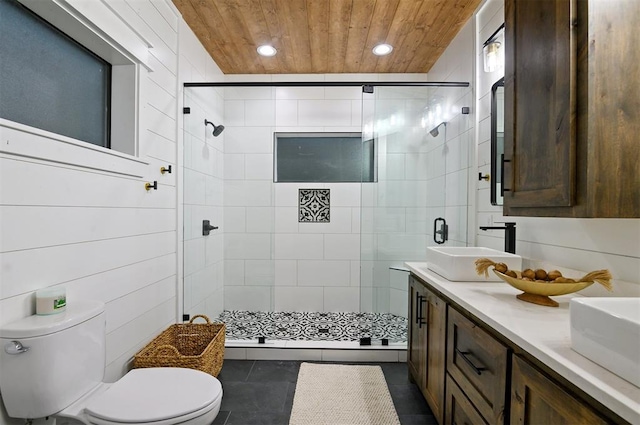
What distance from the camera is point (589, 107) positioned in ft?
3.18

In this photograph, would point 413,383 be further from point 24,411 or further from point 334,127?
point 334,127

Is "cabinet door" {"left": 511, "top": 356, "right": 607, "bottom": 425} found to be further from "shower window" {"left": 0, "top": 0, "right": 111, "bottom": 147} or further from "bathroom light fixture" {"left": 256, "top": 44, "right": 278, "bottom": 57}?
"bathroom light fixture" {"left": 256, "top": 44, "right": 278, "bottom": 57}

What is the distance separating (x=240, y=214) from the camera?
297 centimetres

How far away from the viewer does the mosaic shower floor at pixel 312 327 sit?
267 cm

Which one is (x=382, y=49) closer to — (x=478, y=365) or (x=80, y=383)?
(x=478, y=365)

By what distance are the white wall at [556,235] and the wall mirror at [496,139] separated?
66 mm

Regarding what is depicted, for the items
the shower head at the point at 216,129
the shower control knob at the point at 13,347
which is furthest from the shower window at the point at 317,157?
the shower control knob at the point at 13,347

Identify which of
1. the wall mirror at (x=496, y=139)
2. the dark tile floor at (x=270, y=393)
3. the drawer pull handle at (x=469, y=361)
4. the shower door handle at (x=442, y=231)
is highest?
the wall mirror at (x=496, y=139)

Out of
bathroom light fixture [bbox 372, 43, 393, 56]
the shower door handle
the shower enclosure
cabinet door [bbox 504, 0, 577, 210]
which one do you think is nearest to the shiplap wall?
the shower enclosure

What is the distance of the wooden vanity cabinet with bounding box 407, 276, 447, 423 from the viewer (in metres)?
1.56

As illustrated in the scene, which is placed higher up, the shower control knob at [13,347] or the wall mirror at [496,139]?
the wall mirror at [496,139]

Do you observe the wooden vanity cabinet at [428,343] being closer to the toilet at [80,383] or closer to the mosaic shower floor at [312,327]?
the mosaic shower floor at [312,327]

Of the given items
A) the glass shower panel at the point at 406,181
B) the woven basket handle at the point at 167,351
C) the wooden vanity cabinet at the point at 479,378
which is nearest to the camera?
the wooden vanity cabinet at the point at 479,378

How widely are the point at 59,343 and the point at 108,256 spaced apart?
0.56 m
